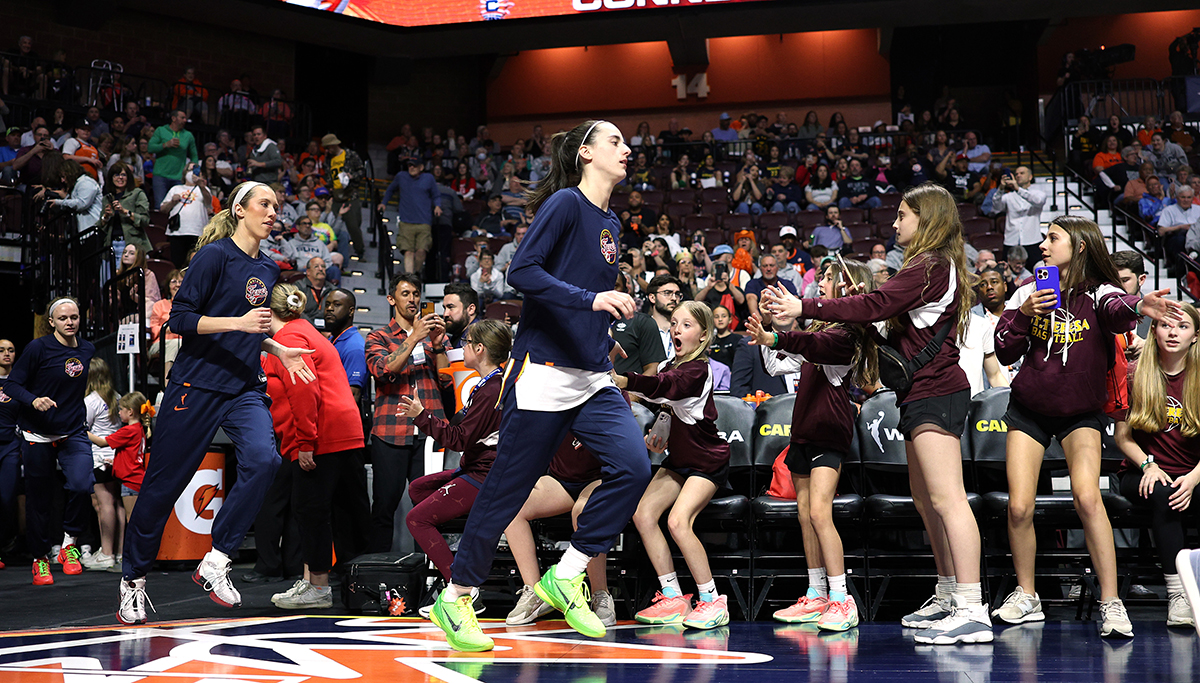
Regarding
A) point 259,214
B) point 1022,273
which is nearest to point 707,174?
point 1022,273

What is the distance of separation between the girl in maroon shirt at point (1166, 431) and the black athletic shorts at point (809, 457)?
4.40 feet

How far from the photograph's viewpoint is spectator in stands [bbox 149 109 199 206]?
13.5 meters

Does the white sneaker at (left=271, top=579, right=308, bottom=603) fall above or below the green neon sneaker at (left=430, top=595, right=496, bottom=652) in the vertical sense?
below

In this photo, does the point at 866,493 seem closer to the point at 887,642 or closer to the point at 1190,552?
the point at 887,642

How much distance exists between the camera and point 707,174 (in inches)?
672

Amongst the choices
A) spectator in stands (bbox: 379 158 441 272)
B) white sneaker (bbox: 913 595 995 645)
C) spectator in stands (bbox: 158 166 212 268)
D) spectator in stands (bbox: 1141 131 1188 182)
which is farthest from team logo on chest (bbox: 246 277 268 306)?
spectator in stands (bbox: 1141 131 1188 182)

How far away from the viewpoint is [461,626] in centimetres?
363

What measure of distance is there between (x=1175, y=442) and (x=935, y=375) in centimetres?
Answer: 143

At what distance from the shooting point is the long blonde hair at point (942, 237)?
161 inches

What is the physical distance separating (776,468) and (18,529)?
641cm

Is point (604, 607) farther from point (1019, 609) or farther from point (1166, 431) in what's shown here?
point (1166, 431)

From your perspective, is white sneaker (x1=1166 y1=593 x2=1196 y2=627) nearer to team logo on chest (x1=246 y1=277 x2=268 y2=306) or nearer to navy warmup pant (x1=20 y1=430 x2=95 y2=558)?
team logo on chest (x1=246 y1=277 x2=268 y2=306)

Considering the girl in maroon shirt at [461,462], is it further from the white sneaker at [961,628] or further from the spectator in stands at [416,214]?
the spectator in stands at [416,214]

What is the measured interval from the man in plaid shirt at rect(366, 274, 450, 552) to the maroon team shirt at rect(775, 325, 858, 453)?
2260 mm
